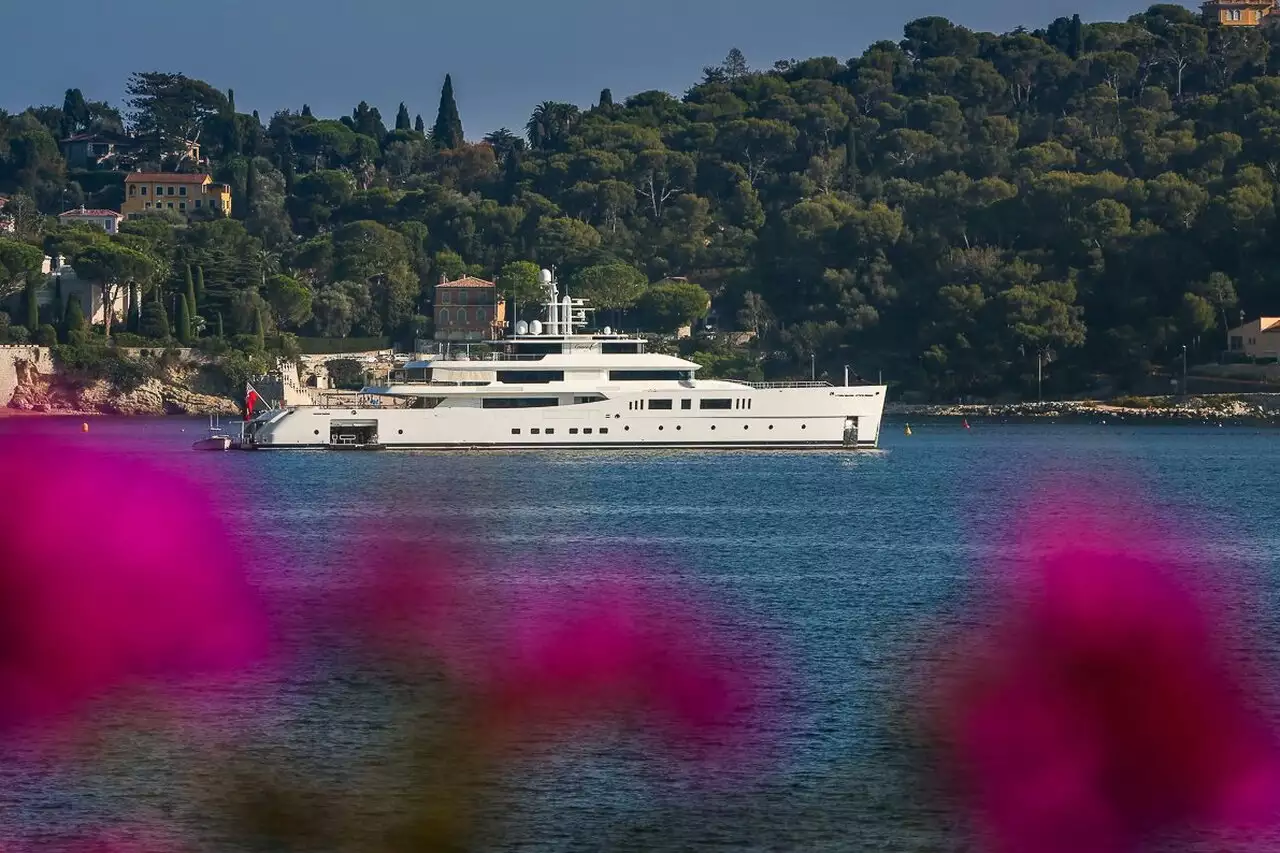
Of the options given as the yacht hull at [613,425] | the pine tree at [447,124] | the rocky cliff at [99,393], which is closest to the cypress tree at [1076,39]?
the pine tree at [447,124]

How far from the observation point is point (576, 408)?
74938 millimetres

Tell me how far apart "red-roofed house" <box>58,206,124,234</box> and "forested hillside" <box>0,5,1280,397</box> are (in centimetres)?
314

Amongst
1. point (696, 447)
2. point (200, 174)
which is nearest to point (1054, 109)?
point (200, 174)

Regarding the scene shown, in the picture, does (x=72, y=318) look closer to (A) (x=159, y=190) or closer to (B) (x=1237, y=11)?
(A) (x=159, y=190)

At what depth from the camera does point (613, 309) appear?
133375mm

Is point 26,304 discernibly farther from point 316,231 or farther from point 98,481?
point 98,481

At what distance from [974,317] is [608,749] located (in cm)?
9362

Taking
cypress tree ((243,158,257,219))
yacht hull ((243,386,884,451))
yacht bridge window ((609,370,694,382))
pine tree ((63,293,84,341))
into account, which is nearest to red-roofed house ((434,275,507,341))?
pine tree ((63,293,84,341))

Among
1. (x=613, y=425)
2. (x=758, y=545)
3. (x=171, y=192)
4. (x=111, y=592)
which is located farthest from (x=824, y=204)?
(x=111, y=592)

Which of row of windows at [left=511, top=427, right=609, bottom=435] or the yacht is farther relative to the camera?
row of windows at [left=511, top=427, right=609, bottom=435]

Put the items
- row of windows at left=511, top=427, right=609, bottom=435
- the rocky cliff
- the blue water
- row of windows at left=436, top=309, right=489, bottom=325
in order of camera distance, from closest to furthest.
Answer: the blue water < row of windows at left=511, top=427, right=609, bottom=435 < the rocky cliff < row of windows at left=436, top=309, right=489, bottom=325

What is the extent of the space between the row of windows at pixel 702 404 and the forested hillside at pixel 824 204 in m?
40.8

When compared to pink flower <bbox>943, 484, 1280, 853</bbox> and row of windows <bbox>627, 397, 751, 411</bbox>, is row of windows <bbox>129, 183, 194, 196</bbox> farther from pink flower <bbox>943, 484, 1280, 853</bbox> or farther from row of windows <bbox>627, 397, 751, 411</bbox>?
pink flower <bbox>943, 484, 1280, 853</bbox>

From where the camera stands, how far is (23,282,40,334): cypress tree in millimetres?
121125
